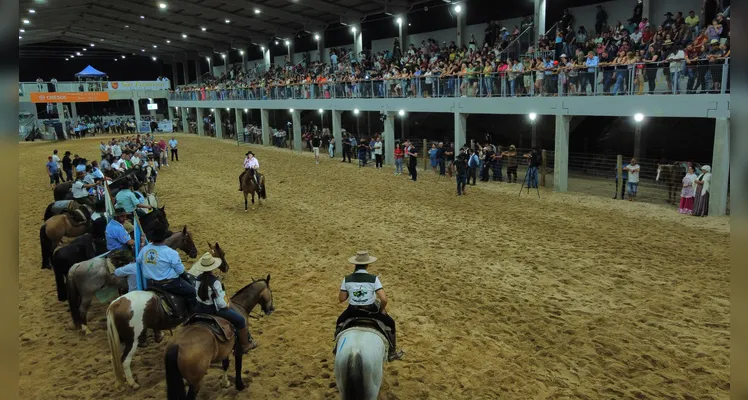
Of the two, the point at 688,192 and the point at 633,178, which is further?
the point at 633,178

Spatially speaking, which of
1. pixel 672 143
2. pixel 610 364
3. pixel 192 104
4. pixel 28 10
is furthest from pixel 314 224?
pixel 192 104

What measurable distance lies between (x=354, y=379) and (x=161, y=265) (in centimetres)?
335

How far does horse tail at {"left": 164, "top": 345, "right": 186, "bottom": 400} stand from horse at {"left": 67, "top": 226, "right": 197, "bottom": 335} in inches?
126

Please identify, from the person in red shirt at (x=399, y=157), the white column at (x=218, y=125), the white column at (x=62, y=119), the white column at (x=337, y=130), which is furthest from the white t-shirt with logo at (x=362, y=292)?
the white column at (x=62, y=119)

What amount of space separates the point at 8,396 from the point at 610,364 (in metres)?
7.25

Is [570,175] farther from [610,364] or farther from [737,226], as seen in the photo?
[737,226]

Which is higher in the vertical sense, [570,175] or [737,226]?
[737,226]

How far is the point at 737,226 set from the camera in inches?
35.8

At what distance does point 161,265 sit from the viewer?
6672 mm

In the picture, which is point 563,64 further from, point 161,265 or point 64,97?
point 64,97

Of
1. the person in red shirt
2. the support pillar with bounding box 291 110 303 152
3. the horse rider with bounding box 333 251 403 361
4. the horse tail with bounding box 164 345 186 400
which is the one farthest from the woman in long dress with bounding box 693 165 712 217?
the support pillar with bounding box 291 110 303 152

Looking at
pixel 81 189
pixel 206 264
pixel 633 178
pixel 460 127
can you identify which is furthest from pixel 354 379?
pixel 460 127

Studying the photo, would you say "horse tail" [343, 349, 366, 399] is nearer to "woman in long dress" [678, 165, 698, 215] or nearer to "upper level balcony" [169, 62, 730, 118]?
"upper level balcony" [169, 62, 730, 118]

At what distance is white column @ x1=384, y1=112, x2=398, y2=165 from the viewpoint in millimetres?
24716
